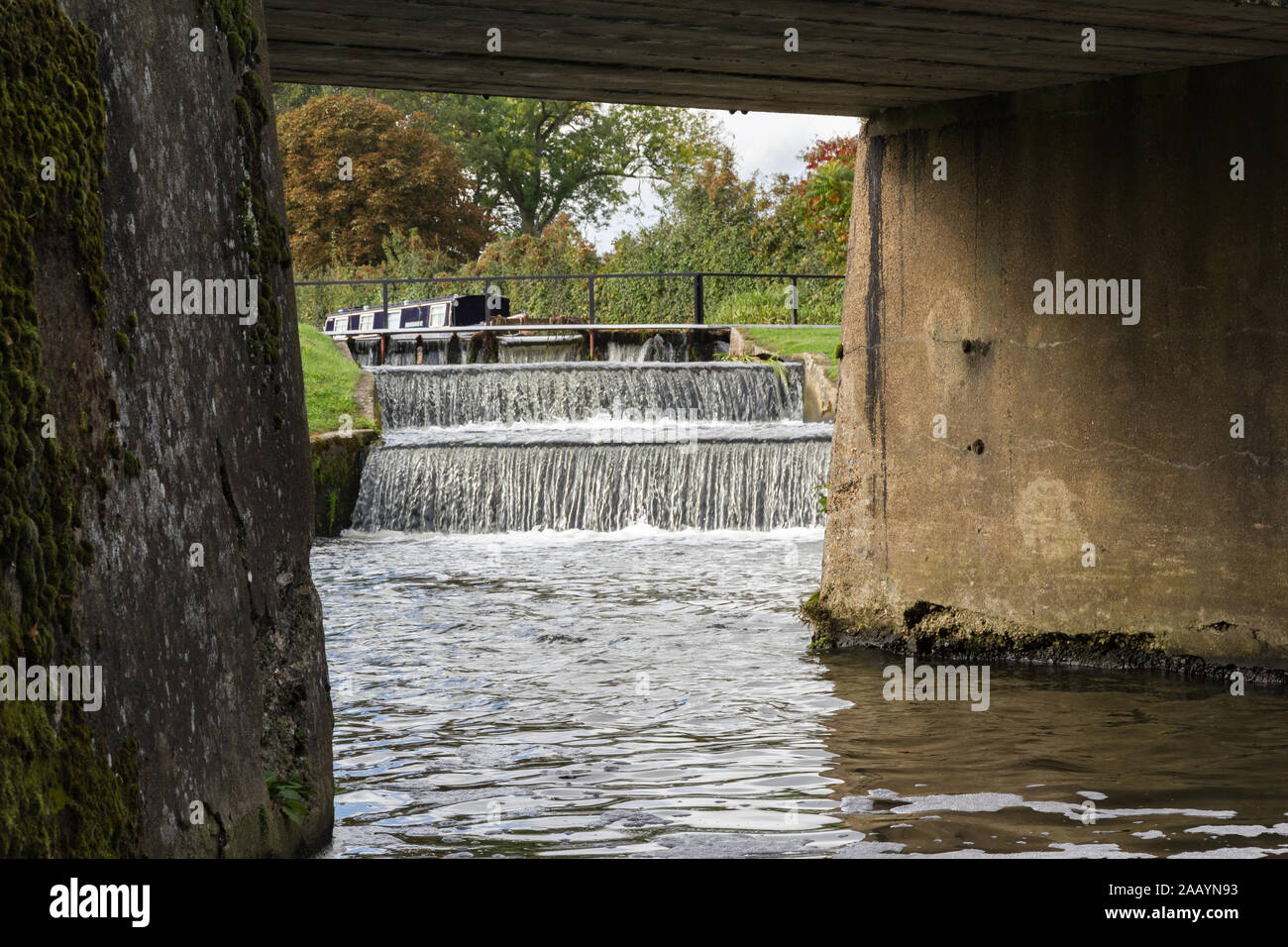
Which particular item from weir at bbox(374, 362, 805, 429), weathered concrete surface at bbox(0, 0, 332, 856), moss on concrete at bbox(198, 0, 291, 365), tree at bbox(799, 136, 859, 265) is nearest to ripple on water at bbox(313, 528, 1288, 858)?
weathered concrete surface at bbox(0, 0, 332, 856)

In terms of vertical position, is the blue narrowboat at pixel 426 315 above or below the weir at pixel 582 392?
above

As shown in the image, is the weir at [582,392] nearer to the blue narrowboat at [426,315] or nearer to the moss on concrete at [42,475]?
the blue narrowboat at [426,315]

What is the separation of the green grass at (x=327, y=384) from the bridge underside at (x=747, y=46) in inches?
389

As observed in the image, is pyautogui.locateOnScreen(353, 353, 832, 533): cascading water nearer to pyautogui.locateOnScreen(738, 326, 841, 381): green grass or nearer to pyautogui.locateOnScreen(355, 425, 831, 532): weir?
pyautogui.locateOnScreen(355, 425, 831, 532): weir

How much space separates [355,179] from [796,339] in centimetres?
2439

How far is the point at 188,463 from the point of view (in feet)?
15.1

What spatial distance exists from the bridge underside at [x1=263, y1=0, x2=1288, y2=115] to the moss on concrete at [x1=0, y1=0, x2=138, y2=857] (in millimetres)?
2733

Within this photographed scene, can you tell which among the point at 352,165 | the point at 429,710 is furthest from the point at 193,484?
the point at 352,165

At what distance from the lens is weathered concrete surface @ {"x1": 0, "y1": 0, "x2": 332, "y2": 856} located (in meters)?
4.04

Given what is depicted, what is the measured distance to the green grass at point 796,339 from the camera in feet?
72.5

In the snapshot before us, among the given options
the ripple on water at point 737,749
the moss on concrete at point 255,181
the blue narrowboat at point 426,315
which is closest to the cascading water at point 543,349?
the blue narrowboat at point 426,315

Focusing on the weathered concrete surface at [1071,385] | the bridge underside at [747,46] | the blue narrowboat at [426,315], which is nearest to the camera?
the bridge underside at [747,46]

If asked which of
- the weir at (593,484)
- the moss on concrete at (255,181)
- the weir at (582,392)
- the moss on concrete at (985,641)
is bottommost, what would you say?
the moss on concrete at (985,641)

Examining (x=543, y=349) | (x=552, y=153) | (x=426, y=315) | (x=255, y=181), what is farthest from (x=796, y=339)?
(x=552, y=153)
